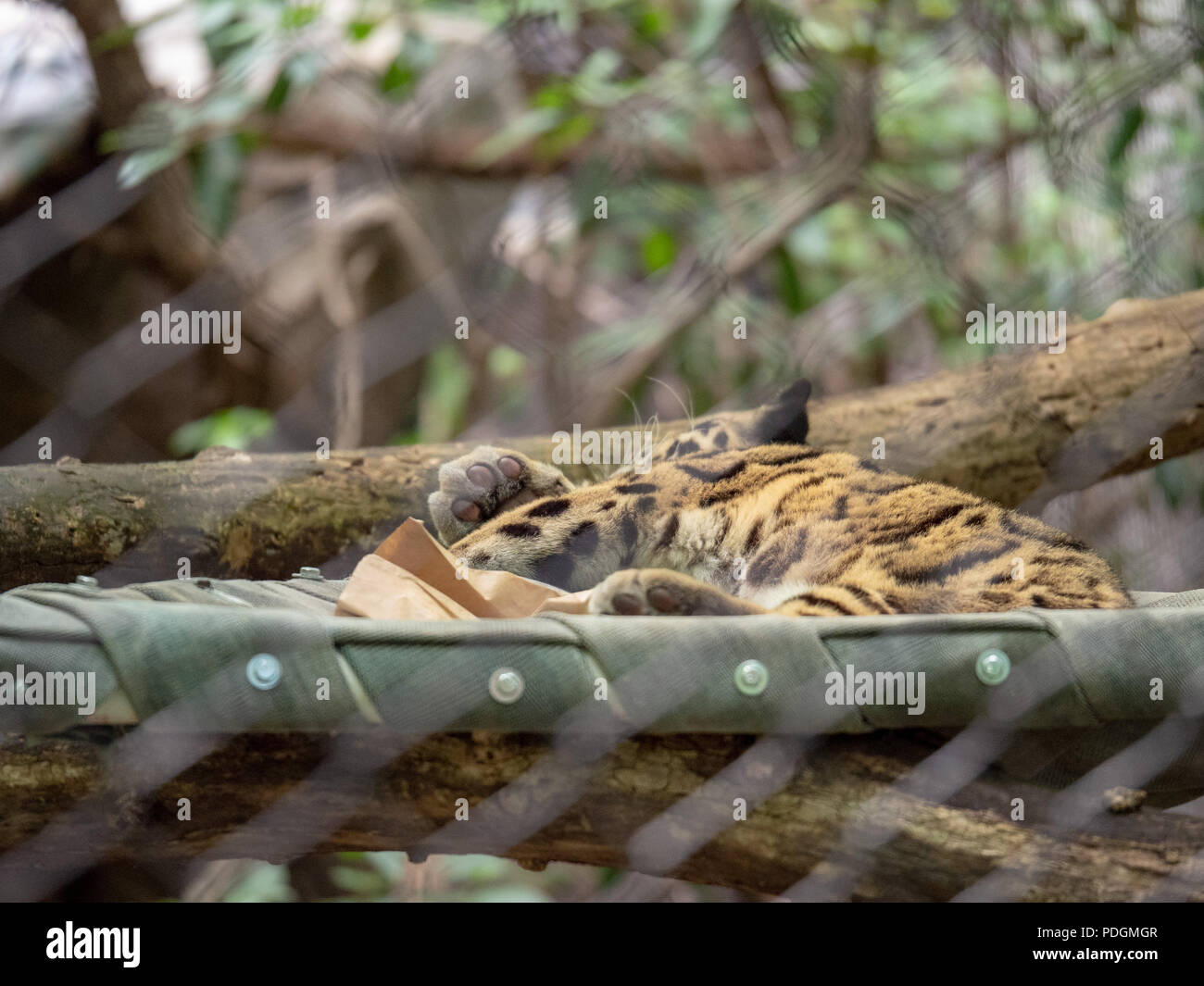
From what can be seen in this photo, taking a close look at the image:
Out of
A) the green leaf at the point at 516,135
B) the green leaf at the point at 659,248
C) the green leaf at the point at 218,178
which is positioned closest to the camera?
the green leaf at the point at 218,178

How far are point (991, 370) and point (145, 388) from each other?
6.84ft

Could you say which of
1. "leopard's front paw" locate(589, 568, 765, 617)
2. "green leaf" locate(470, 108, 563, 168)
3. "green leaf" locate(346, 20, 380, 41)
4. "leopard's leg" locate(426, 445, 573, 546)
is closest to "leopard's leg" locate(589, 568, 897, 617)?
"leopard's front paw" locate(589, 568, 765, 617)

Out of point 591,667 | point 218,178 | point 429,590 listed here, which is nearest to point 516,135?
point 218,178

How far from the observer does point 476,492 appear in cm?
176

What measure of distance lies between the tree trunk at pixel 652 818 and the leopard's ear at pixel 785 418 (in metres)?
0.95

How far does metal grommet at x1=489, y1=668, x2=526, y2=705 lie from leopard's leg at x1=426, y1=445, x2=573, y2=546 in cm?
90

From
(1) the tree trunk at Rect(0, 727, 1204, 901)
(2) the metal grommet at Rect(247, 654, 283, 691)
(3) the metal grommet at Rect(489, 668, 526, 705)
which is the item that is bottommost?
(1) the tree trunk at Rect(0, 727, 1204, 901)

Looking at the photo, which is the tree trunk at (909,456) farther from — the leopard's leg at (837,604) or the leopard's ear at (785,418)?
the leopard's leg at (837,604)

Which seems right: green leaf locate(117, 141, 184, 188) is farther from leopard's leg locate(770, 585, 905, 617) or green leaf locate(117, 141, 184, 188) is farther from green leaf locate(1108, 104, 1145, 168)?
green leaf locate(1108, 104, 1145, 168)

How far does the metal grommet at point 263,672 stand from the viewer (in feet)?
2.78

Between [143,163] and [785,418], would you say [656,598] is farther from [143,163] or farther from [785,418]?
[143,163]

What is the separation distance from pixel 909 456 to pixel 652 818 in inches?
55.4

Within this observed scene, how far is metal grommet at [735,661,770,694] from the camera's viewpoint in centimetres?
90

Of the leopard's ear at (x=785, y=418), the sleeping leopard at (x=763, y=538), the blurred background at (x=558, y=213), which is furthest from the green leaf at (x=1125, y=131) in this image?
the sleeping leopard at (x=763, y=538)
